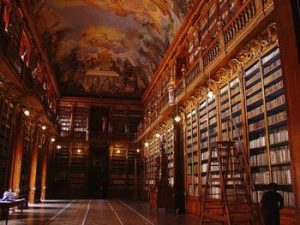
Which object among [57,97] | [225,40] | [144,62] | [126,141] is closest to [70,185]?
[126,141]

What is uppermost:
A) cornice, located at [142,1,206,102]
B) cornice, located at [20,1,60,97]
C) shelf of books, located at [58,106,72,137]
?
cornice, located at [20,1,60,97]

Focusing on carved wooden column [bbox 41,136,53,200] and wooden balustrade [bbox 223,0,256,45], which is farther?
carved wooden column [bbox 41,136,53,200]

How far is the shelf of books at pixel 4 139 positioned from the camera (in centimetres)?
994

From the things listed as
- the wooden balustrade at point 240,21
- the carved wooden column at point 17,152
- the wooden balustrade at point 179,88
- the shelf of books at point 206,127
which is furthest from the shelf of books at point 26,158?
the wooden balustrade at point 240,21

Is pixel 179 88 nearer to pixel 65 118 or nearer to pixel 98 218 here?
pixel 98 218

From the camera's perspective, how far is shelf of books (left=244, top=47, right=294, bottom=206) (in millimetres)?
5297

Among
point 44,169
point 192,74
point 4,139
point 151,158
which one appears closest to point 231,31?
point 192,74

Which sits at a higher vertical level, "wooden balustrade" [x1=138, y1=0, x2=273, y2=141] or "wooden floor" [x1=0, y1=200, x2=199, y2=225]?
"wooden balustrade" [x1=138, y1=0, x2=273, y2=141]

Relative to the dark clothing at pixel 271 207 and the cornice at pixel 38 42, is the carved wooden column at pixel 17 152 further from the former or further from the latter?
the dark clothing at pixel 271 207

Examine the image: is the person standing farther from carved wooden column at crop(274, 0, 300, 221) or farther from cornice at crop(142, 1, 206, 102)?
cornice at crop(142, 1, 206, 102)

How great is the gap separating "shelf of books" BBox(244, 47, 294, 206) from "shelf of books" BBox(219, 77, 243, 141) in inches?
16.3

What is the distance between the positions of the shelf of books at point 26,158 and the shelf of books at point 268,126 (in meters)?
10.1

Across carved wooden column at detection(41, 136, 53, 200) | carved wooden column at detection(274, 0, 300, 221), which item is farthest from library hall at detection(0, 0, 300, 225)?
carved wooden column at detection(41, 136, 53, 200)

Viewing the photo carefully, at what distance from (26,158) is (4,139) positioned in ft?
13.4
